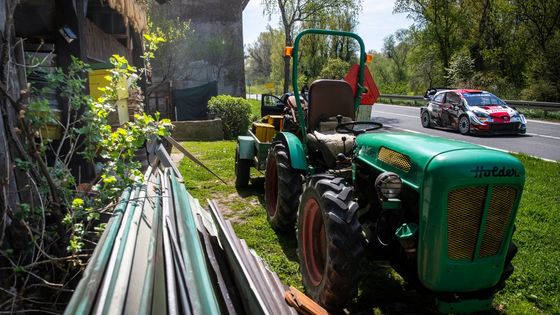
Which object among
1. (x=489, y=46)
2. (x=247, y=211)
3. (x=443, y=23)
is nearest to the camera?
(x=247, y=211)

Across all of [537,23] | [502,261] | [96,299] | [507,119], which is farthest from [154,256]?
[537,23]

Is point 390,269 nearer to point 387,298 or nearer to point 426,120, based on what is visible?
point 387,298

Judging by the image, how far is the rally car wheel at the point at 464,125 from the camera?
14055 millimetres

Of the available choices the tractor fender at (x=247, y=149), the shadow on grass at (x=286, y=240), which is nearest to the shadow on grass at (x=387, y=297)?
the shadow on grass at (x=286, y=240)

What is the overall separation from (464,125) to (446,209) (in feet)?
42.4

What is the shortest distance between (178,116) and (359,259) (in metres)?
15.9

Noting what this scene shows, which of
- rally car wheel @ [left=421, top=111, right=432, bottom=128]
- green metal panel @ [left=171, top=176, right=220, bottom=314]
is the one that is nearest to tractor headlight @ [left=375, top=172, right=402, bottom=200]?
green metal panel @ [left=171, top=176, right=220, bottom=314]

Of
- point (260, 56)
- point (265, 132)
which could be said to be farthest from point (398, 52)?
point (265, 132)

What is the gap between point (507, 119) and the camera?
13.5m

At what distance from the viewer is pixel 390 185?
284 centimetres

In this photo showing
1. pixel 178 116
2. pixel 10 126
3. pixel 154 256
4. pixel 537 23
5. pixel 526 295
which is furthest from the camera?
pixel 537 23

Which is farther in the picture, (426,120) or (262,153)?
(426,120)

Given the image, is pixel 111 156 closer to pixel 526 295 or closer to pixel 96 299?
pixel 96 299

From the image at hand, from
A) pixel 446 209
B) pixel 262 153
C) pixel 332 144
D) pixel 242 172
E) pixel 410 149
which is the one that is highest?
pixel 410 149
